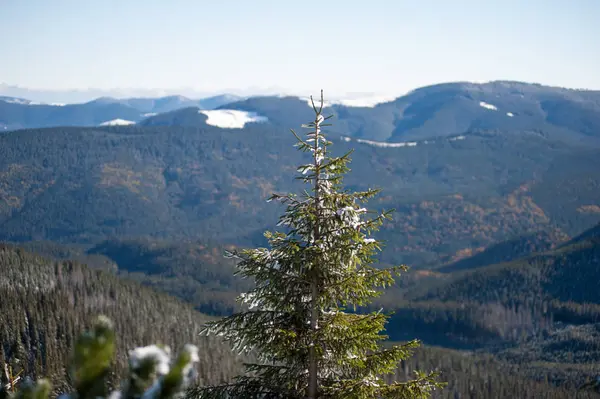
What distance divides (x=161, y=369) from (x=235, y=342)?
50.6 feet

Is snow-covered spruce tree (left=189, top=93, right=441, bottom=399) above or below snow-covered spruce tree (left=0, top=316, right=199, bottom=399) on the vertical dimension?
below

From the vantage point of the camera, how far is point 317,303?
2139cm

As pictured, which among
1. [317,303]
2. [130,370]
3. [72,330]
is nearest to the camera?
[130,370]

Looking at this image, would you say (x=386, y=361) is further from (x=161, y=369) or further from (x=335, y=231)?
(x=161, y=369)

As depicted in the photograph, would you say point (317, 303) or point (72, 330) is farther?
point (72, 330)

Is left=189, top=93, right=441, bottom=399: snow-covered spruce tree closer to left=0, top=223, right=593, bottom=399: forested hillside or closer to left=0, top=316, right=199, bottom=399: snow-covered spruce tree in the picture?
left=0, top=316, right=199, bottom=399: snow-covered spruce tree

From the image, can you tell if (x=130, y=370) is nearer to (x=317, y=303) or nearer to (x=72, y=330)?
(x=317, y=303)

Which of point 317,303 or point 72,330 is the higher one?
point 317,303

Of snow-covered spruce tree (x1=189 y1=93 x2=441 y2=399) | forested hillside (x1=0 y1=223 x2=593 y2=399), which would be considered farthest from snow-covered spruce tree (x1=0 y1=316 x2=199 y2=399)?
forested hillside (x1=0 y1=223 x2=593 y2=399)

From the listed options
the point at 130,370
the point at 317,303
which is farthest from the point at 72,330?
the point at 130,370

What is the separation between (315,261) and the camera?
68.5 ft

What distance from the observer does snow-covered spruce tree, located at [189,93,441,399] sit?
67.4ft

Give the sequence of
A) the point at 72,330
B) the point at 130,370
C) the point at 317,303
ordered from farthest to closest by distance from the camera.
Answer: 1. the point at 72,330
2. the point at 317,303
3. the point at 130,370

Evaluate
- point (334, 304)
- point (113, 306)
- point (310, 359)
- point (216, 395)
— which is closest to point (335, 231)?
point (334, 304)
